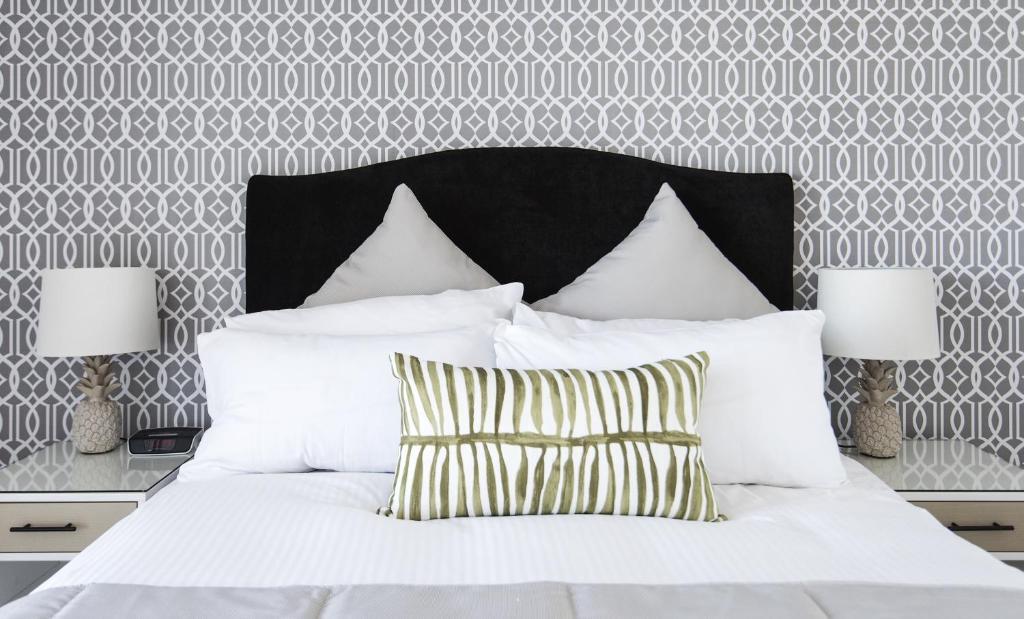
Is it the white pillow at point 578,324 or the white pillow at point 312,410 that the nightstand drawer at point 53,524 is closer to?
the white pillow at point 312,410

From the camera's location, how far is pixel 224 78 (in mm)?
2350

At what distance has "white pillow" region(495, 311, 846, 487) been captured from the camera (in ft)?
5.35

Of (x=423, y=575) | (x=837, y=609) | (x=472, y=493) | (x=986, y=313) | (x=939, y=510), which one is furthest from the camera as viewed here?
(x=986, y=313)

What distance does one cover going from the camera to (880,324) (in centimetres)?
204

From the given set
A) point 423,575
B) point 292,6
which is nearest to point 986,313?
point 423,575

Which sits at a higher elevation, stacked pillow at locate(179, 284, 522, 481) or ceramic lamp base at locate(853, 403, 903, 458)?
stacked pillow at locate(179, 284, 522, 481)

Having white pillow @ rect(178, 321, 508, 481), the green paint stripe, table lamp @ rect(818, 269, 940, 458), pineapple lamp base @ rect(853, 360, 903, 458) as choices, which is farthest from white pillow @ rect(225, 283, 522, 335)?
pineapple lamp base @ rect(853, 360, 903, 458)

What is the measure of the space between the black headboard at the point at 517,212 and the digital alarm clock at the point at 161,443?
0.44m

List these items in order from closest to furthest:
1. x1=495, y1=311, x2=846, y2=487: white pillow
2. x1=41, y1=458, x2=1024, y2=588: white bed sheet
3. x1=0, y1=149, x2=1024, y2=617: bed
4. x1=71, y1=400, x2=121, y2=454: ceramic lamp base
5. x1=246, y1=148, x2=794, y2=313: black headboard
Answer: x1=0, y1=149, x2=1024, y2=617: bed < x1=41, y1=458, x2=1024, y2=588: white bed sheet < x1=495, y1=311, x2=846, y2=487: white pillow < x1=71, y1=400, x2=121, y2=454: ceramic lamp base < x1=246, y1=148, x2=794, y2=313: black headboard

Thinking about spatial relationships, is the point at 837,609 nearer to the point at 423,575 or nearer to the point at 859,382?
the point at 423,575

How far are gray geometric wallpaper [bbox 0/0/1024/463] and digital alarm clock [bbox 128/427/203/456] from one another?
0.88ft

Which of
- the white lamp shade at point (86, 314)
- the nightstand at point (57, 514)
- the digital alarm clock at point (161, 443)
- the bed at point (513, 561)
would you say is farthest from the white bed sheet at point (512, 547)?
the white lamp shade at point (86, 314)

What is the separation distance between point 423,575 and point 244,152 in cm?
173

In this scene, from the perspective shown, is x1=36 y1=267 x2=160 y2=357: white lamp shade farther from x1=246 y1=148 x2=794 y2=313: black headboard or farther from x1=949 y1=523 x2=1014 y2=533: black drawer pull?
x1=949 y1=523 x2=1014 y2=533: black drawer pull
